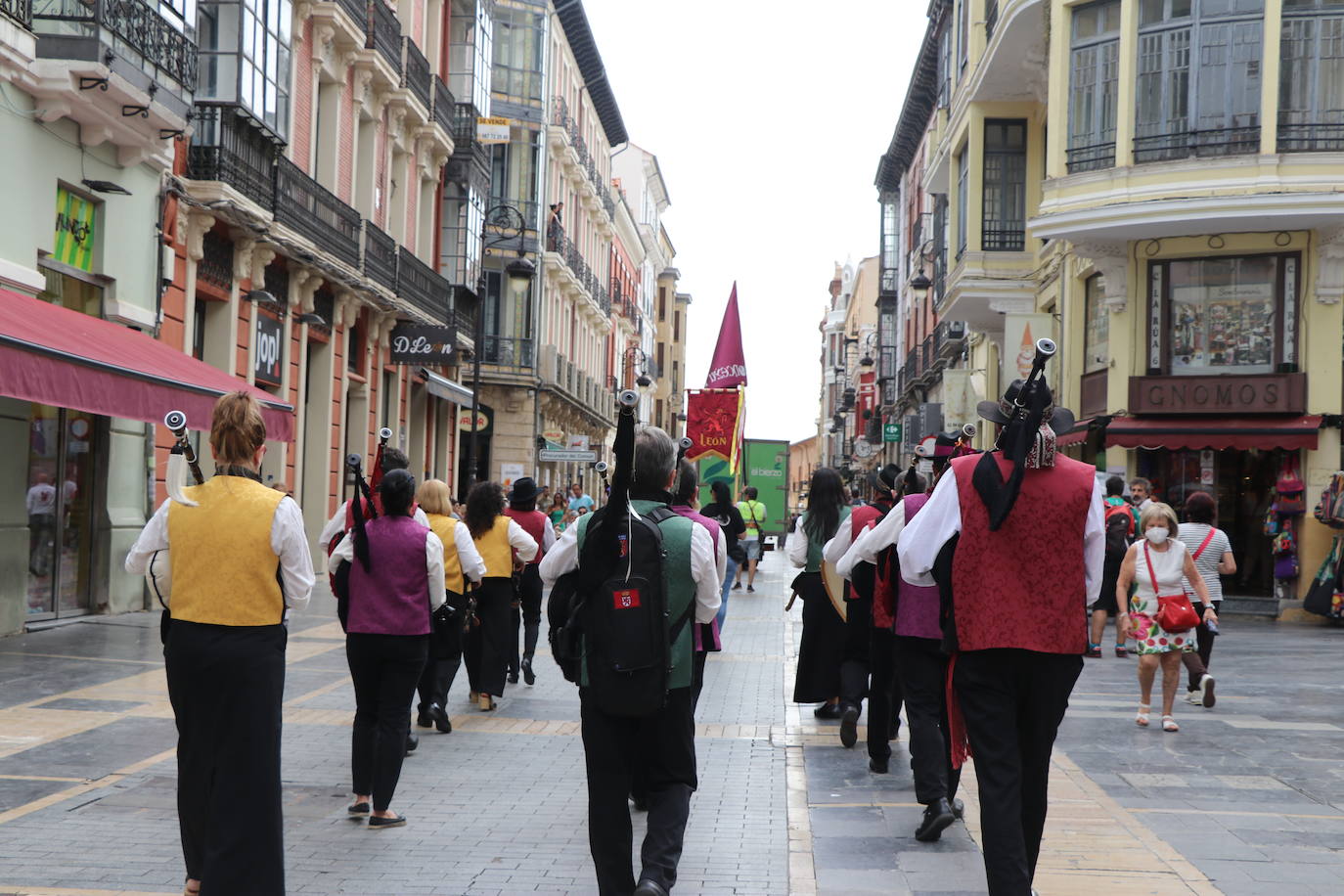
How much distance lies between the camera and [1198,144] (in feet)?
67.1

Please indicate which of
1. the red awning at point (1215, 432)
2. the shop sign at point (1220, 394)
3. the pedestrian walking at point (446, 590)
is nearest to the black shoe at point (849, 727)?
the pedestrian walking at point (446, 590)

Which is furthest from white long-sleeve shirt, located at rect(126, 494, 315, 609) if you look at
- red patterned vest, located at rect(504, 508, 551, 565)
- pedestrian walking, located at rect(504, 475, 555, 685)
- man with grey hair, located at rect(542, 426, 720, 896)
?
red patterned vest, located at rect(504, 508, 551, 565)

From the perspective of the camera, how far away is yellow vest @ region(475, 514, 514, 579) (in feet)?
34.7

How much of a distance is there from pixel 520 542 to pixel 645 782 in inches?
203

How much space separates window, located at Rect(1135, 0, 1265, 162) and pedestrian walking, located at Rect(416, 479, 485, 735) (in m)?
14.8

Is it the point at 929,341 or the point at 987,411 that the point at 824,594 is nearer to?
the point at 987,411

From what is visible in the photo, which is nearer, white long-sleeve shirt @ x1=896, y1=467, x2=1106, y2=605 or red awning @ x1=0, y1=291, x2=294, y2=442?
white long-sleeve shirt @ x1=896, y1=467, x2=1106, y2=605

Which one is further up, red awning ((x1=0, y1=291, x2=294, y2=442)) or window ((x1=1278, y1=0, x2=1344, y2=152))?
window ((x1=1278, y1=0, x2=1344, y2=152))

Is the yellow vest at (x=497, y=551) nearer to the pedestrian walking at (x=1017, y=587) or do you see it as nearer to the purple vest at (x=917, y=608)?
the purple vest at (x=917, y=608)

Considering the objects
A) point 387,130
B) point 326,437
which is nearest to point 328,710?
point 326,437

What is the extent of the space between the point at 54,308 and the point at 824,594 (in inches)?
315

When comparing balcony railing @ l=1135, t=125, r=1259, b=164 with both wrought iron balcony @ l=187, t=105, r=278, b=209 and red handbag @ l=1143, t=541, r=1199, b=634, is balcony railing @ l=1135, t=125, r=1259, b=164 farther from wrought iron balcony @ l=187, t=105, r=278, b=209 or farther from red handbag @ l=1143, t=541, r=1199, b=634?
wrought iron balcony @ l=187, t=105, r=278, b=209

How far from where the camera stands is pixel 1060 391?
24922mm

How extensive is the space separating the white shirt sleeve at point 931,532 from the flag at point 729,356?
23312 mm
